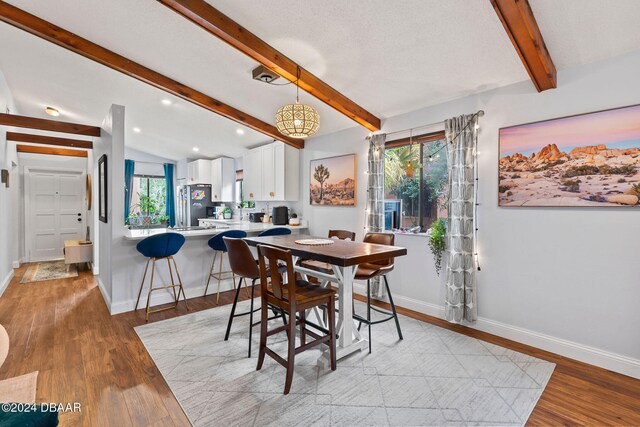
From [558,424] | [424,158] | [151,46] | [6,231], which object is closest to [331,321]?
[558,424]

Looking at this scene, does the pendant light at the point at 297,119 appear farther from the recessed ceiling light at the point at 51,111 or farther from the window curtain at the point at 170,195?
the window curtain at the point at 170,195

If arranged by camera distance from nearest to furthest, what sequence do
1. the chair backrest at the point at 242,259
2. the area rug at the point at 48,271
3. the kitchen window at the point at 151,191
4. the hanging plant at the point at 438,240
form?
the chair backrest at the point at 242,259
the hanging plant at the point at 438,240
the area rug at the point at 48,271
the kitchen window at the point at 151,191

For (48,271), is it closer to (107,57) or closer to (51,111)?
(51,111)

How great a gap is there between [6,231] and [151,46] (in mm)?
3766

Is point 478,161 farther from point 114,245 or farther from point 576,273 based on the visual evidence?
point 114,245

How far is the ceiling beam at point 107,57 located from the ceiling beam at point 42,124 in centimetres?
146

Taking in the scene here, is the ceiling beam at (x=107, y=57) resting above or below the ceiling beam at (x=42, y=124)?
above

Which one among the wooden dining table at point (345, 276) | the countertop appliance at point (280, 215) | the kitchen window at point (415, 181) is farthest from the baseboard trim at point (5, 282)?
the kitchen window at point (415, 181)

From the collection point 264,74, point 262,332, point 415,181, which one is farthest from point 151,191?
point 262,332

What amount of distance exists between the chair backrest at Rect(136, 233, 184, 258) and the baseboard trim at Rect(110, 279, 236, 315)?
2.22ft

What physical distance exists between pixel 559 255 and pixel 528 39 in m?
1.77

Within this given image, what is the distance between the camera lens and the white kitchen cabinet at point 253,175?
571cm

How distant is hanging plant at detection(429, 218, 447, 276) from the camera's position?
338 centimetres

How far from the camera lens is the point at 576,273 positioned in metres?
2.59
